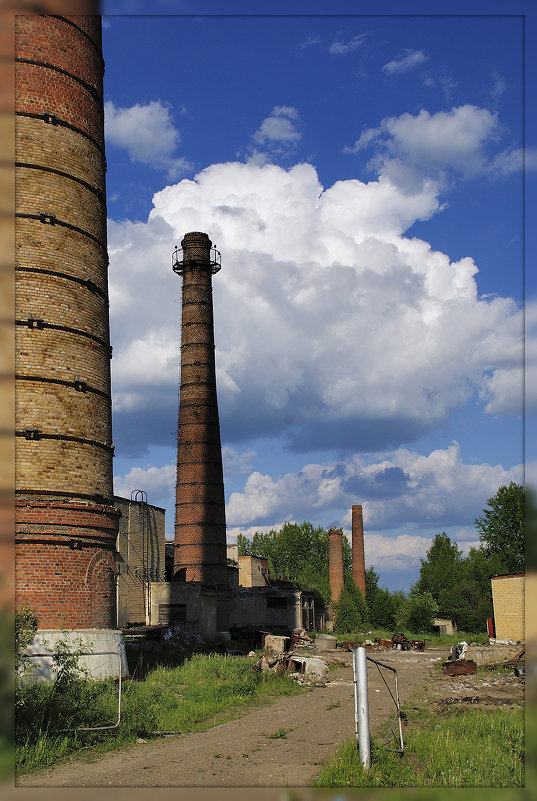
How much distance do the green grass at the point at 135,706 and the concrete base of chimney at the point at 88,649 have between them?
1.41 ft

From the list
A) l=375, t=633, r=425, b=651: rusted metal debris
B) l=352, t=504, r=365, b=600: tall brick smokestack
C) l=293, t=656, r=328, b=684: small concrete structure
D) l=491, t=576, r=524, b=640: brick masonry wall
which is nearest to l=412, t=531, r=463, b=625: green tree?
l=352, t=504, r=365, b=600: tall brick smokestack

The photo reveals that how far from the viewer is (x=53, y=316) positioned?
1329 centimetres

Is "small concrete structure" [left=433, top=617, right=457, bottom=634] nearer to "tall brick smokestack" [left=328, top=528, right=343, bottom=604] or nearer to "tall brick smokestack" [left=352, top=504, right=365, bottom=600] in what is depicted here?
"tall brick smokestack" [left=352, top=504, right=365, bottom=600]

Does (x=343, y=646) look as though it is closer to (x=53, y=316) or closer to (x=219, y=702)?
(x=219, y=702)

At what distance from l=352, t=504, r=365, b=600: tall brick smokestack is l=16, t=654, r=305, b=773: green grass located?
28.9 metres

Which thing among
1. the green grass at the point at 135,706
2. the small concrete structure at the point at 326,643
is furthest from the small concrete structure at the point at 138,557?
the green grass at the point at 135,706

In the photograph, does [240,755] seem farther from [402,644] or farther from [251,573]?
[251,573]

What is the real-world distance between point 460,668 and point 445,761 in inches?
538

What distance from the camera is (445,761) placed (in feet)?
24.2

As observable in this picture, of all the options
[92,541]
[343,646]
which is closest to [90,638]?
[92,541]

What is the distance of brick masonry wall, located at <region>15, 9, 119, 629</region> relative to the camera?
12516mm

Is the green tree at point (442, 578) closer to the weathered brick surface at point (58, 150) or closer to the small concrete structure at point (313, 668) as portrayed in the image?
the small concrete structure at point (313, 668)

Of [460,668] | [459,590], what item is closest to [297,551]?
[459,590]

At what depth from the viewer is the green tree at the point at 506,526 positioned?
42.8 metres
